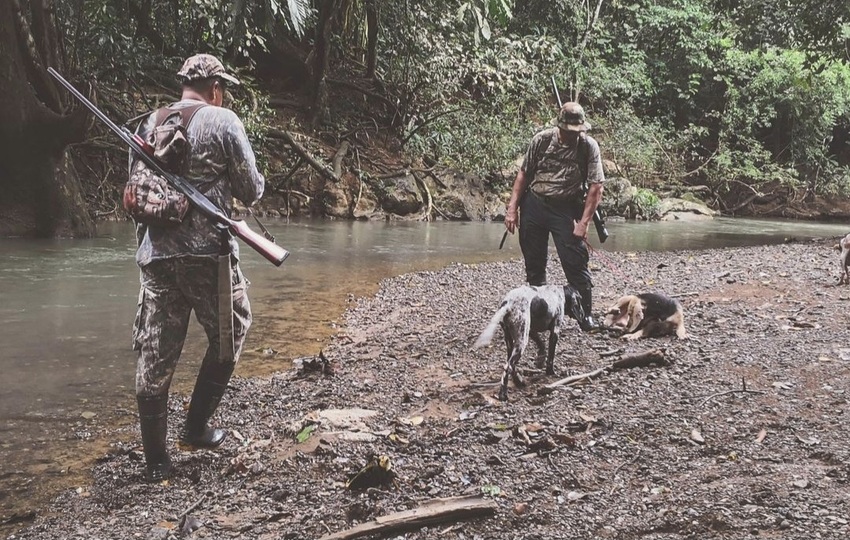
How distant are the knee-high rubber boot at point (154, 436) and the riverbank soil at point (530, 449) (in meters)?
0.08

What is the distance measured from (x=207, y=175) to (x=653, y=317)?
339cm

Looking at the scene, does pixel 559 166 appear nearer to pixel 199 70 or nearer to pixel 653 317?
pixel 653 317

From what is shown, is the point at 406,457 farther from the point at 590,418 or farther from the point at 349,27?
the point at 349,27

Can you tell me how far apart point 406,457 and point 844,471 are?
Result: 1.75 metres

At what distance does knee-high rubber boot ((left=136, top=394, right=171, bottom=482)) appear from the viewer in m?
3.43

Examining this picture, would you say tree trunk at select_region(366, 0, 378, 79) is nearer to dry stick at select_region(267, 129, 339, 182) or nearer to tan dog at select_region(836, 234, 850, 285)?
dry stick at select_region(267, 129, 339, 182)

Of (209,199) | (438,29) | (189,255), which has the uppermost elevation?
(438,29)

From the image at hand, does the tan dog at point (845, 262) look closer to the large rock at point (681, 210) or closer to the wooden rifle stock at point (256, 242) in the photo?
the wooden rifle stock at point (256, 242)

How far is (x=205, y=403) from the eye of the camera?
372cm

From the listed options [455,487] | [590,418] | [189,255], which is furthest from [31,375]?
[590,418]

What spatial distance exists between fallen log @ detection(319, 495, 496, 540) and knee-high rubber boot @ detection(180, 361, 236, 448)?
1.38 metres

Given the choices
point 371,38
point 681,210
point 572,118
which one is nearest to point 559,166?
→ point 572,118

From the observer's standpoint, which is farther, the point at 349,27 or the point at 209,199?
the point at 349,27

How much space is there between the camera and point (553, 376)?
4.42m
